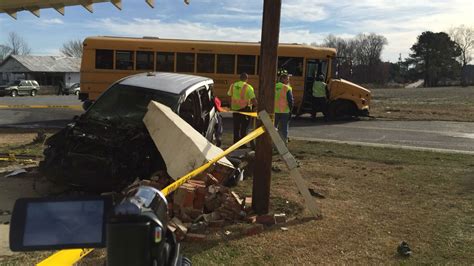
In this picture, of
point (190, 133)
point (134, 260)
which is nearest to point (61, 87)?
point (190, 133)

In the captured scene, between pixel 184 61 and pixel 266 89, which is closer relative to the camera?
pixel 266 89

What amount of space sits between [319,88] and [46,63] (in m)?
60.5

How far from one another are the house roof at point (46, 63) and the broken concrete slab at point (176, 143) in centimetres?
6777

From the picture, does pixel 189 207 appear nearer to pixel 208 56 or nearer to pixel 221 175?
pixel 221 175

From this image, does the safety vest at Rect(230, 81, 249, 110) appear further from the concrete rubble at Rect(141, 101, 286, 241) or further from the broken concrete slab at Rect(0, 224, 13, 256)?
the broken concrete slab at Rect(0, 224, 13, 256)

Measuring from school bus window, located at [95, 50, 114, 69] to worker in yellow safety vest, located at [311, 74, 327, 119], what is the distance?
8.20m

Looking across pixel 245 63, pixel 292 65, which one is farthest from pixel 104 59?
pixel 292 65

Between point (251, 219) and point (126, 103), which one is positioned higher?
point (126, 103)

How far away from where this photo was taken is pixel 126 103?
754cm

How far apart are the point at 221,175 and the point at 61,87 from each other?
5288cm

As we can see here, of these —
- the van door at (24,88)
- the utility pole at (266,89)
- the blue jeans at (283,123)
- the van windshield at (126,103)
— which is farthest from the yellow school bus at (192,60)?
the van door at (24,88)

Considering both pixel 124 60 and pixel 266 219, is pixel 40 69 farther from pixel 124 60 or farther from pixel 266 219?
pixel 266 219

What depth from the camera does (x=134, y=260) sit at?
146cm

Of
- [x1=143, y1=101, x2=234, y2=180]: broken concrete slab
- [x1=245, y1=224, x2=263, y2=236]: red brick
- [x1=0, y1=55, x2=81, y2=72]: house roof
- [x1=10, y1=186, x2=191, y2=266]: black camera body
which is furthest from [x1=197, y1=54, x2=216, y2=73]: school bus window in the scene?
[x1=0, y1=55, x2=81, y2=72]: house roof
